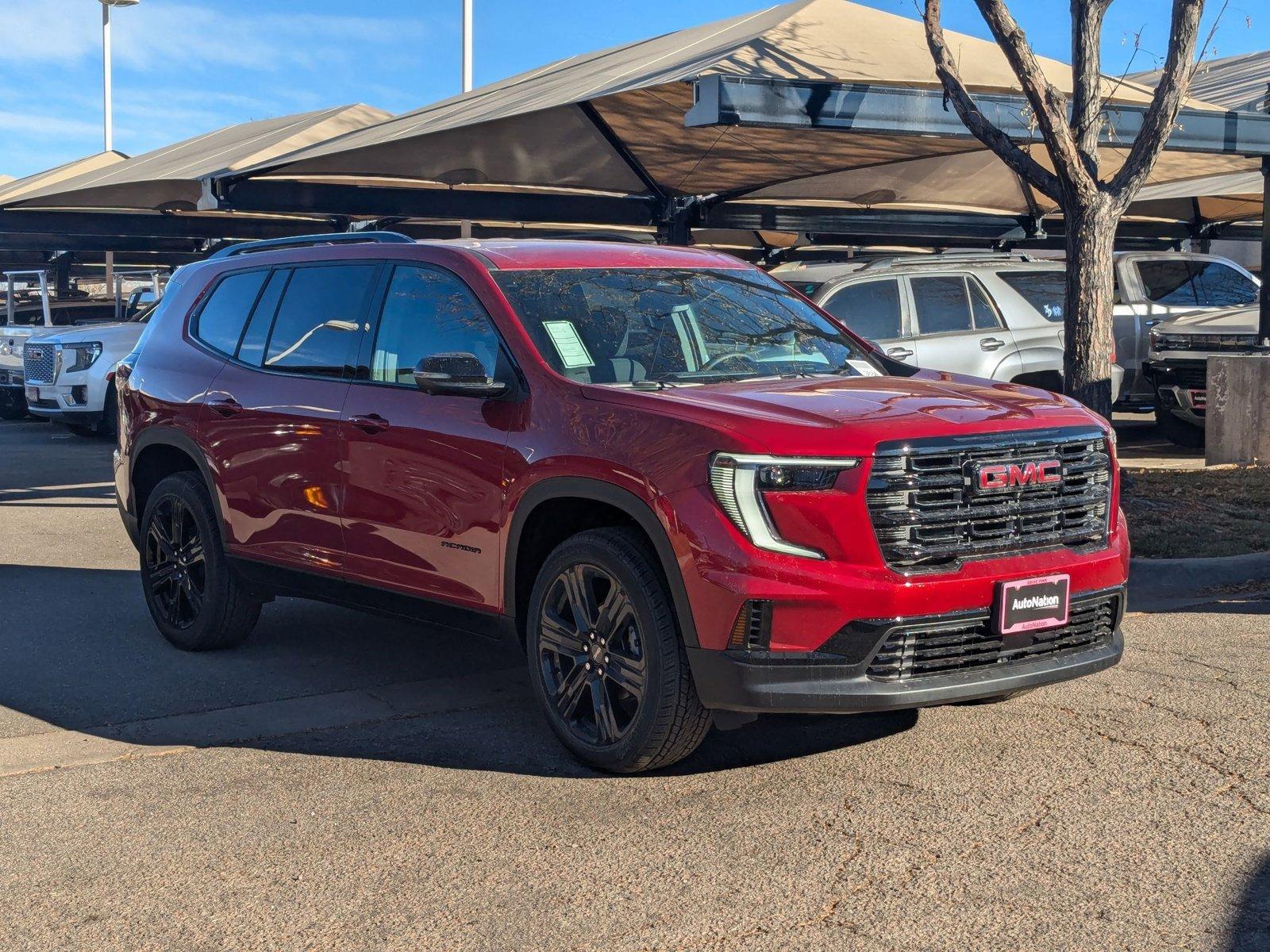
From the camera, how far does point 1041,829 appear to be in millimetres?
4461

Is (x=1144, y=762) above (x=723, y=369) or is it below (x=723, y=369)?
below

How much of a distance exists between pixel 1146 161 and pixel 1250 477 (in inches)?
Answer: 101

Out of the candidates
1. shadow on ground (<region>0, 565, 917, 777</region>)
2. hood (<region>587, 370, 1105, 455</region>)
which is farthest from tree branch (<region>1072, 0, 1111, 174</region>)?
shadow on ground (<region>0, 565, 917, 777</region>)

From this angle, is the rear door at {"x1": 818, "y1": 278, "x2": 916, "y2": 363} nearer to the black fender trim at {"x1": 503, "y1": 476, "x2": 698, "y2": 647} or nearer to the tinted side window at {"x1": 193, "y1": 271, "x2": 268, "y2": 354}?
the tinted side window at {"x1": 193, "y1": 271, "x2": 268, "y2": 354}

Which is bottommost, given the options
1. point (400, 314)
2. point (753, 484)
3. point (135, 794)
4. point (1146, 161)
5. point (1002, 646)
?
point (135, 794)

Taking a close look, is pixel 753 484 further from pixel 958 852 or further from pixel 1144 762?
pixel 1144 762

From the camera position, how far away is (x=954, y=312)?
12.8 meters

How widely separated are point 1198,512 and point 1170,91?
2.98 meters

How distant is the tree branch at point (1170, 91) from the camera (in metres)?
10.4

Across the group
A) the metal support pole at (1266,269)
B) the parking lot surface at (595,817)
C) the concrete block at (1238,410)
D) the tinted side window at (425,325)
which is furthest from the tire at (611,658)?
the metal support pole at (1266,269)

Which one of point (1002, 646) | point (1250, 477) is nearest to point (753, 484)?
point (1002, 646)

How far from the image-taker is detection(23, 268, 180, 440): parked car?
701 inches

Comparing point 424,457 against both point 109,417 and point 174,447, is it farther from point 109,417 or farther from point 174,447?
point 109,417

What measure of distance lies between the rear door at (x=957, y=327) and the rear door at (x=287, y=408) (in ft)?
22.7
